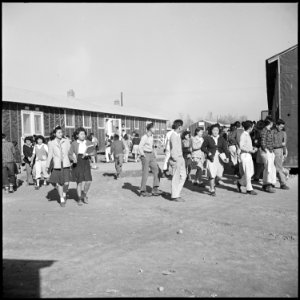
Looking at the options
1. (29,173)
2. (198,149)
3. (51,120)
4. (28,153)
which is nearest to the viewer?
(198,149)

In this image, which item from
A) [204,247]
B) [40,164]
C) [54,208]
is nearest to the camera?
[204,247]

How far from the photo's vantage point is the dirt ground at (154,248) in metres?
4.19

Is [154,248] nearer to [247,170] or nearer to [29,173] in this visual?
[247,170]

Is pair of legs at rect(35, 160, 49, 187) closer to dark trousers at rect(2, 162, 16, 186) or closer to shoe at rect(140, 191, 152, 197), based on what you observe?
dark trousers at rect(2, 162, 16, 186)

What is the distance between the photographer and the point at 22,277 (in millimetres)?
4523

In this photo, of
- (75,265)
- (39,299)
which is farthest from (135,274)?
(39,299)

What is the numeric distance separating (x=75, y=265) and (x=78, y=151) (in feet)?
16.1

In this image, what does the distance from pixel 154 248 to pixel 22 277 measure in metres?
1.91

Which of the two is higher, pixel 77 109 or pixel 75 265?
pixel 77 109

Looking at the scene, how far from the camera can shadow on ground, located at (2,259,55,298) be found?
404 cm

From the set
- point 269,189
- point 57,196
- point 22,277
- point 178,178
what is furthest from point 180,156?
point 22,277

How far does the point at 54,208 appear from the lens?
9180 millimetres

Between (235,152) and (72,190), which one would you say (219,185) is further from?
(72,190)

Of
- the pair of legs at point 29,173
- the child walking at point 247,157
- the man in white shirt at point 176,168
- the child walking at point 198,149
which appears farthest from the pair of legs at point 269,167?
the pair of legs at point 29,173
